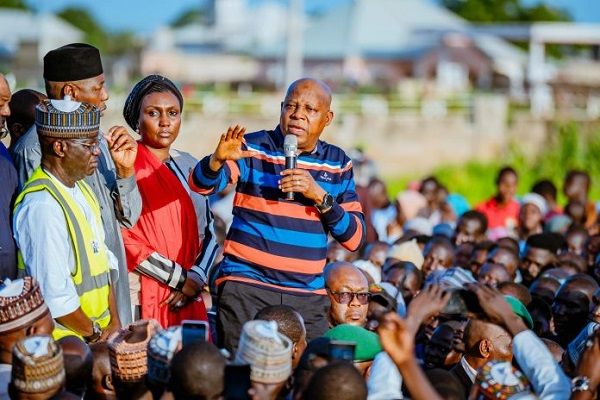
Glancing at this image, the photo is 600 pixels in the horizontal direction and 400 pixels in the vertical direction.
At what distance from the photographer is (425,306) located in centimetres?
418

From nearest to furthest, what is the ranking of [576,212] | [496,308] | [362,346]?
[496,308], [362,346], [576,212]

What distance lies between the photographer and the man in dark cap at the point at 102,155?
5.45m

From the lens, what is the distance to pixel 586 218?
11719mm

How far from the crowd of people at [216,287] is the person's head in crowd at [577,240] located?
101 inches

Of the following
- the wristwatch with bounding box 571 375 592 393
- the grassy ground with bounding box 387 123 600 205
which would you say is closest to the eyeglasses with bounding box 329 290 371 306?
the wristwatch with bounding box 571 375 592 393

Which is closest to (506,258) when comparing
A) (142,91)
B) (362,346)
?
(142,91)

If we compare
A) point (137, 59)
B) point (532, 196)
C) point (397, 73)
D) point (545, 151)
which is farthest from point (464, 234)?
point (137, 59)

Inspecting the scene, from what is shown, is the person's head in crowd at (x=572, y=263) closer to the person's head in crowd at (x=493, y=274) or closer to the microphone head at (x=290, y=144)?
the person's head in crowd at (x=493, y=274)

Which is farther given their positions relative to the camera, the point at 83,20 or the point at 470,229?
the point at 83,20

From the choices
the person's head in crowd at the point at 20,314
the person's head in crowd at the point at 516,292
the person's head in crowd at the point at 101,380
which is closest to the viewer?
the person's head in crowd at the point at 20,314

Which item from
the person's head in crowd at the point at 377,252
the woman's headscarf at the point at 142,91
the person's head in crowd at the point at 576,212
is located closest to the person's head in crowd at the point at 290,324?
the woman's headscarf at the point at 142,91

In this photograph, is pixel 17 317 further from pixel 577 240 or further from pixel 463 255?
pixel 577 240

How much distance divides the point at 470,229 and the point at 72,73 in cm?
520

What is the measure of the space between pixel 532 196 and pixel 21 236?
7.72 metres
